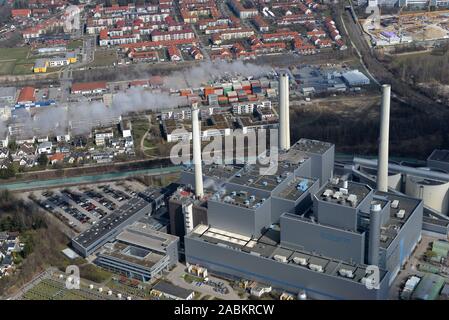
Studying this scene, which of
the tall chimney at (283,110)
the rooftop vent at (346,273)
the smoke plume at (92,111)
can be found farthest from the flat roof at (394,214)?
the smoke plume at (92,111)

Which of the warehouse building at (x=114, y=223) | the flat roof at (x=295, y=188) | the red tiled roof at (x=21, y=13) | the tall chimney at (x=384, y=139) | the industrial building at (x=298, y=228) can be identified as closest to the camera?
the industrial building at (x=298, y=228)

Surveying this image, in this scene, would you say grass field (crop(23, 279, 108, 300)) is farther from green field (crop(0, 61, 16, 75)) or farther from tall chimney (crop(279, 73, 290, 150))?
green field (crop(0, 61, 16, 75))

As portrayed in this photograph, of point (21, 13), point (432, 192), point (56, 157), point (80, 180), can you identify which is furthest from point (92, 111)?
point (21, 13)

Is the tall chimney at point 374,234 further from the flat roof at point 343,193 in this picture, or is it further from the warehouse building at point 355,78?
the warehouse building at point 355,78

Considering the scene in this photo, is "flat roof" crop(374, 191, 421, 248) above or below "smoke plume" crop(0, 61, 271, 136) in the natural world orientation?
below

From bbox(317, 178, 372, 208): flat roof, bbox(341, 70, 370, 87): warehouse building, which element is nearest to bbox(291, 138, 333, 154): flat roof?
bbox(317, 178, 372, 208): flat roof

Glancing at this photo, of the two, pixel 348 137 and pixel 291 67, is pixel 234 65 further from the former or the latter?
pixel 348 137
